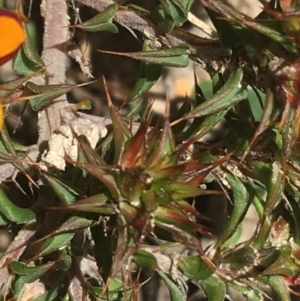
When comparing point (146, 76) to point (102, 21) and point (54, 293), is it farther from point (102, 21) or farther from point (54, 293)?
point (54, 293)

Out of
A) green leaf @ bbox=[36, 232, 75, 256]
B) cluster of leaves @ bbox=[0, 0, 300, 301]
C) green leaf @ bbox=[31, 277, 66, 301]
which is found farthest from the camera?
green leaf @ bbox=[31, 277, 66, 301]

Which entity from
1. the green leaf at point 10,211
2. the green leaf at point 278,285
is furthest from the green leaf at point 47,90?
the green leaf at point 278,285

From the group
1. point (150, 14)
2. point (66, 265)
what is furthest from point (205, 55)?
point (66, 265)

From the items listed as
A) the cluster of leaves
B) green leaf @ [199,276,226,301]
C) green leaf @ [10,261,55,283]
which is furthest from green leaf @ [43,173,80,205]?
green leaf @ [199,276,226,301]

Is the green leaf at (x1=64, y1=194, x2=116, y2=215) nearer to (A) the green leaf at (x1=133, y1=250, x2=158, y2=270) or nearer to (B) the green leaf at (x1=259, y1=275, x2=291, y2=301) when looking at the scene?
(A) the green leaf at (x1=133, y1=250, x2=158, y2=270)

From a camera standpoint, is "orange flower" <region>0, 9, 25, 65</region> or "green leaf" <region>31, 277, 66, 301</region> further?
"green leaf" <region>31, 277, 66, 301</region>

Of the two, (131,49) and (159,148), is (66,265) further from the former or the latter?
(131,49)
